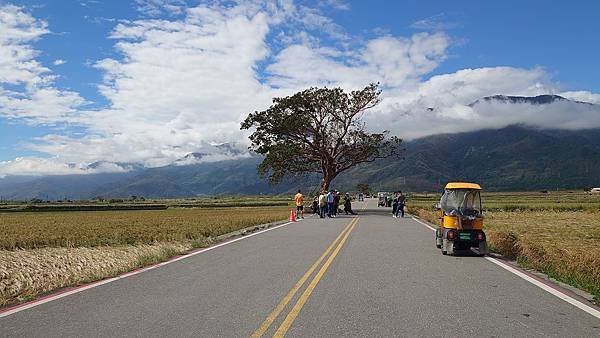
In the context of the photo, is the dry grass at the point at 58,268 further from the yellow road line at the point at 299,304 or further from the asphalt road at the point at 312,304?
the yellow road line at the point at 299,304

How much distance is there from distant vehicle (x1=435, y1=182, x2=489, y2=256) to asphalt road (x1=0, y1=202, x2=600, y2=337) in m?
1.16

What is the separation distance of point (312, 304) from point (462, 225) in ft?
24.4

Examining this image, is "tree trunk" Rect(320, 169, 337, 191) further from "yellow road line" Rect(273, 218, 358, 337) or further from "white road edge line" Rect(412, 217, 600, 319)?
"white road edge line" Rect(412, 217, 600, 319)

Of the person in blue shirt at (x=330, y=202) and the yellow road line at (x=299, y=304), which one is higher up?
the person in blue shirt at (x=330, y=202)

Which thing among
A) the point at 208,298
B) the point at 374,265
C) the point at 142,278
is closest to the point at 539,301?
the point at 374,265

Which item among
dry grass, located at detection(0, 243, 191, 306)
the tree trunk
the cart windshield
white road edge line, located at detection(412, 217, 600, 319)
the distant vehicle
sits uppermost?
the tree trunk

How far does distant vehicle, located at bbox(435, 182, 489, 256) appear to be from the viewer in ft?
45.5

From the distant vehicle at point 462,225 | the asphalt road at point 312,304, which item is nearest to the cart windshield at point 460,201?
the distant vehicle at point 462,225

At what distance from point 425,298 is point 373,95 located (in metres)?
40.5

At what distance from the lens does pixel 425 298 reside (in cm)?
830

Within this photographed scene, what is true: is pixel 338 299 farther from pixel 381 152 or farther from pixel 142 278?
pixel 381 152

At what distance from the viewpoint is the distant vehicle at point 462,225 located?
1388cm

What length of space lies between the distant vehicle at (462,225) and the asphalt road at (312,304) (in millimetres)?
1161

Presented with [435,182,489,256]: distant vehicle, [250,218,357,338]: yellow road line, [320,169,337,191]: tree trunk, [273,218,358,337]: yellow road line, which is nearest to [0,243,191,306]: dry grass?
[250,218,357,338]: yellow road line
